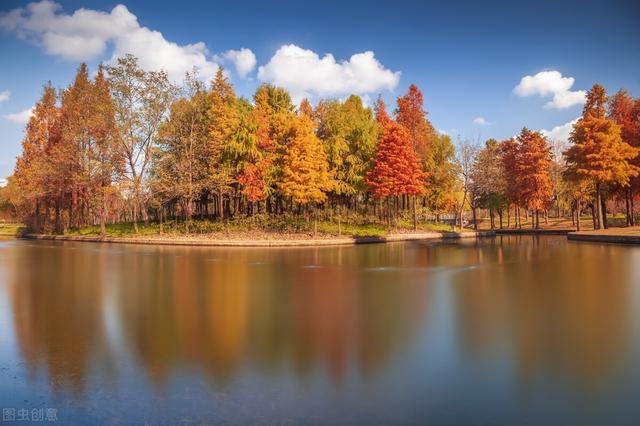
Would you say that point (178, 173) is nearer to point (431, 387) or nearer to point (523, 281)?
point (523, 281)

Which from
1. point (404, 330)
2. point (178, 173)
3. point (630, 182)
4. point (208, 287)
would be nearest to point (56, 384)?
point (404, 330)

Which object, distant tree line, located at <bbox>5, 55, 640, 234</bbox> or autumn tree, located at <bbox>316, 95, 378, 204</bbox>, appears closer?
distant tree line, located at <bbox>5, 55, 640, 234</bbox>

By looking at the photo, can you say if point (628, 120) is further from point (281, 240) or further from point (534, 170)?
point (281, 240)

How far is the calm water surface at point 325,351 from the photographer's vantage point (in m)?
4.82

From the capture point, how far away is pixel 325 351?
21.8 ft

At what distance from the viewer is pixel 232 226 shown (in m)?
35.5

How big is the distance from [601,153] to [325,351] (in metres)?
33.6

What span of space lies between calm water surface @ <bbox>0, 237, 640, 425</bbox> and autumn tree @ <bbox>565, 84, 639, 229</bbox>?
23.2 meters

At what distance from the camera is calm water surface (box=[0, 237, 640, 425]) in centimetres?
482

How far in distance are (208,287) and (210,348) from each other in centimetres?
580

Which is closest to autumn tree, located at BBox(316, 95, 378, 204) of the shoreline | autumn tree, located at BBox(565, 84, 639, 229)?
the shoreline

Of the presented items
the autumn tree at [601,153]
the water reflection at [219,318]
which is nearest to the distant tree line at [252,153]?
the autumn tree at [601,153]

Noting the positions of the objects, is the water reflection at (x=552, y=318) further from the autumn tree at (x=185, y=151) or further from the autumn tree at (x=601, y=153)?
the autumn tree at (x=185, y=151)

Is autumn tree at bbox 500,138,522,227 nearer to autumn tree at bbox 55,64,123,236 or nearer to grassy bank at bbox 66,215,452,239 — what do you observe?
grassy bank at bbox 66,215,452,239
